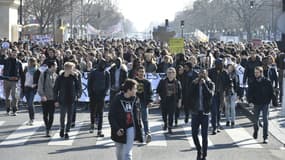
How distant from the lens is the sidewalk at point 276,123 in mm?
15261

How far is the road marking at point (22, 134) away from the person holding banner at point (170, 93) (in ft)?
10.7

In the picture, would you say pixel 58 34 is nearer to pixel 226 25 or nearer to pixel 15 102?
pixel 15 102

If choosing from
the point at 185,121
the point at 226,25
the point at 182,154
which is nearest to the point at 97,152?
the point at 182,154

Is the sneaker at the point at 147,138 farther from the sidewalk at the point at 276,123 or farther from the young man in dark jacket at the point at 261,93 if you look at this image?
the sidewalk at the point at 276,123

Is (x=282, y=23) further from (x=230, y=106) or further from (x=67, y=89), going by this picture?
(x=67, y=89)

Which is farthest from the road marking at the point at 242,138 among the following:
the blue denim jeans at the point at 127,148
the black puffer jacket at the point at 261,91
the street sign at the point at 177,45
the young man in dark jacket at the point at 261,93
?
the street sign at the point at 177,45

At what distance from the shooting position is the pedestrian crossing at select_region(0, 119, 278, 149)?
1372 cm

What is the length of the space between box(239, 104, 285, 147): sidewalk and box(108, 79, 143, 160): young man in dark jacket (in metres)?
6.05

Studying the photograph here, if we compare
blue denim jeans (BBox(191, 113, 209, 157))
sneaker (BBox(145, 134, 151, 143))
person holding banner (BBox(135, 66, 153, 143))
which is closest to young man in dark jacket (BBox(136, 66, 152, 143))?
person holding banner (BBox(135, 66, 153, 143))

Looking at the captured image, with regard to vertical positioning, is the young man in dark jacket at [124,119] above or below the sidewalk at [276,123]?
above

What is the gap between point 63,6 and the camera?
184ft

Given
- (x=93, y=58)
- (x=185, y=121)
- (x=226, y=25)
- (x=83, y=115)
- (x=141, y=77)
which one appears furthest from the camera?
(x=226, y=25)

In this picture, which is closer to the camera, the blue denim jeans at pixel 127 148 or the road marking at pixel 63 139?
the blue denim jeans at pixel 127 148

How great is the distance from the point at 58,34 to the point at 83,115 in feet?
80.9
